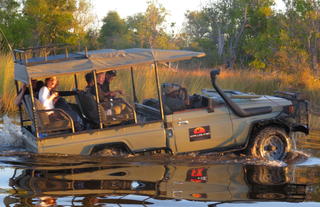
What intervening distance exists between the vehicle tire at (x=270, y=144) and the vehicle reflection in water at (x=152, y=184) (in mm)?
420

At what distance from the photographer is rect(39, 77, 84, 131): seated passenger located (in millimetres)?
9375

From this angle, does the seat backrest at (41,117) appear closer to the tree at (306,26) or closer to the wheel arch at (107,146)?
the wheel arch at (107,146)

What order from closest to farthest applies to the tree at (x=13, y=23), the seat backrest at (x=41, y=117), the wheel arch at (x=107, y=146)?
1. the seat backrest at (x=41, y=117)
2. the wheel arch at (x=107, y=146)
3. the tree at (x=13, y=23)

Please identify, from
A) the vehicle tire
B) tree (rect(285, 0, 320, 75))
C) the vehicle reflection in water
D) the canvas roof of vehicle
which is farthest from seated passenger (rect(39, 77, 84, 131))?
tree (rect(285, 0, 320, 75))

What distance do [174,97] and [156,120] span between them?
0.54m

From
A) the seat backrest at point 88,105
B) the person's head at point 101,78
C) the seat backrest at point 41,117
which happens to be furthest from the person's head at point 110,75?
the seat backrest at point 41,117

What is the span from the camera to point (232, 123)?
9.44 meters

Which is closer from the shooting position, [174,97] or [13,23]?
[174,97]

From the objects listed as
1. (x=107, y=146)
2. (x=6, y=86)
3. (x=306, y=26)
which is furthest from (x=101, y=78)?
(x=306, y=26)

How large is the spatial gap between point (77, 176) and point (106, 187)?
0.86 metres

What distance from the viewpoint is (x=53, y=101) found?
9.58 meters

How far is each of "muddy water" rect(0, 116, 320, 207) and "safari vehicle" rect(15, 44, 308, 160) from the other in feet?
0.77

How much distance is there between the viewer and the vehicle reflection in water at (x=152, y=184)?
7102 mm

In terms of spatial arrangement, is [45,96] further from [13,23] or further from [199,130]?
[13,23]
